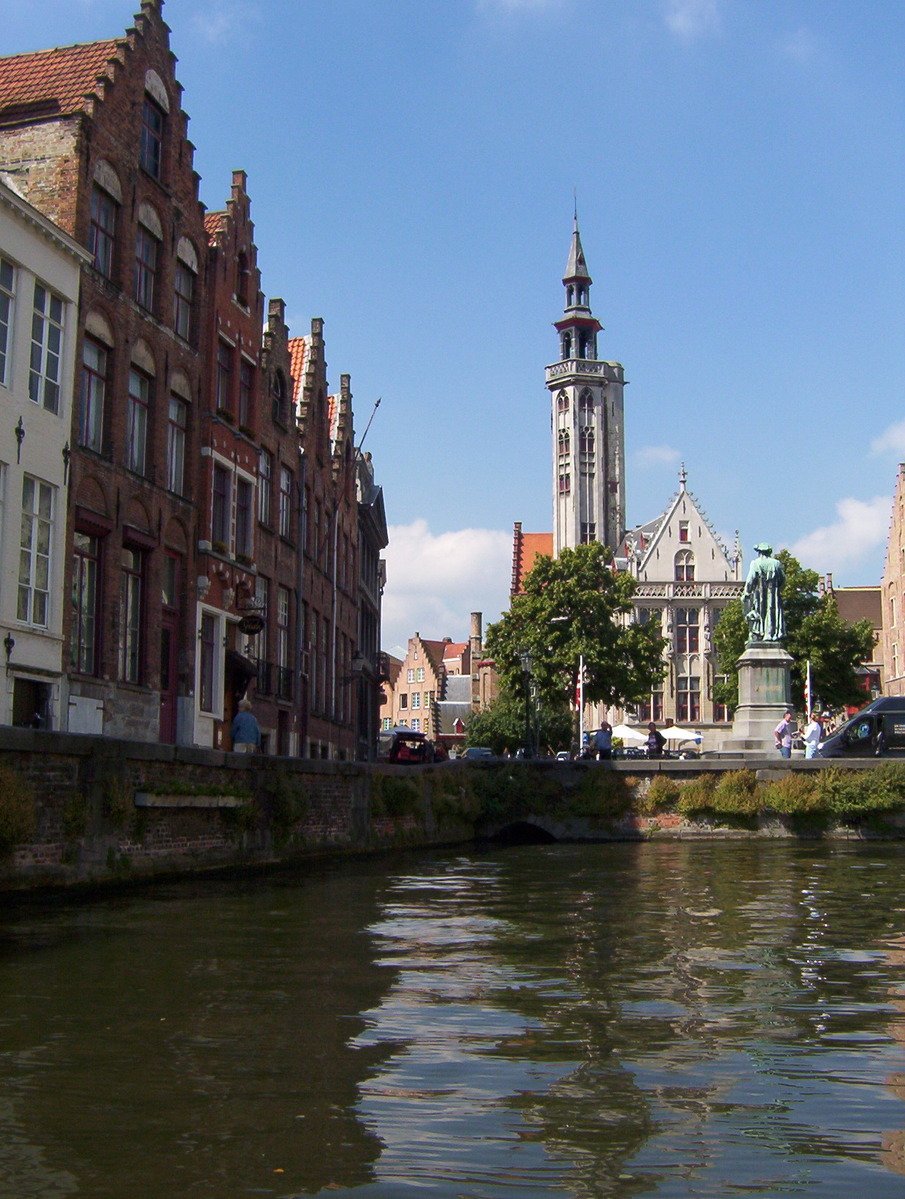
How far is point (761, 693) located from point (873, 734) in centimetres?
357

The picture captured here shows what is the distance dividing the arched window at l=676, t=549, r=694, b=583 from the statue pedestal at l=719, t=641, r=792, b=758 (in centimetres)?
5653

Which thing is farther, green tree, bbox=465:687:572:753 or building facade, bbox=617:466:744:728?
building facade, bbox=617:466:744:728

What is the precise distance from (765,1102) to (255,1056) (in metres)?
2.62

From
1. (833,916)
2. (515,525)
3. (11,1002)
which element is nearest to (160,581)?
(833,916)

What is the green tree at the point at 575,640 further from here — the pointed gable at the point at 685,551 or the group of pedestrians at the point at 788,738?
the group of pedestrians at the point at 788,738

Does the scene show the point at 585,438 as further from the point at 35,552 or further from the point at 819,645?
the point at 35,552

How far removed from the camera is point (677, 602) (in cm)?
9738

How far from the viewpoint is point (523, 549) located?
128 meters

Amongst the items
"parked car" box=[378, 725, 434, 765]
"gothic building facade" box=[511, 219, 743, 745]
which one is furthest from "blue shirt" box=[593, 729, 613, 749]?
"gothic building facade" box=[511, 219, 743, 745]

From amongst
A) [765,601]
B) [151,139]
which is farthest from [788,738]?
[151,139]

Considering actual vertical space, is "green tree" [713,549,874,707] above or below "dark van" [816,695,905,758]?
above

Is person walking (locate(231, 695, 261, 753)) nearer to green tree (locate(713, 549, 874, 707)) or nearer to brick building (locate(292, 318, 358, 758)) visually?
brick building (locate(292, 318, 358, 758))

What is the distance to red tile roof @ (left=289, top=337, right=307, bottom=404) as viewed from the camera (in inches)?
1632

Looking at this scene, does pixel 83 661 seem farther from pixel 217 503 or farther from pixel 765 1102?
pixel 765 1102
